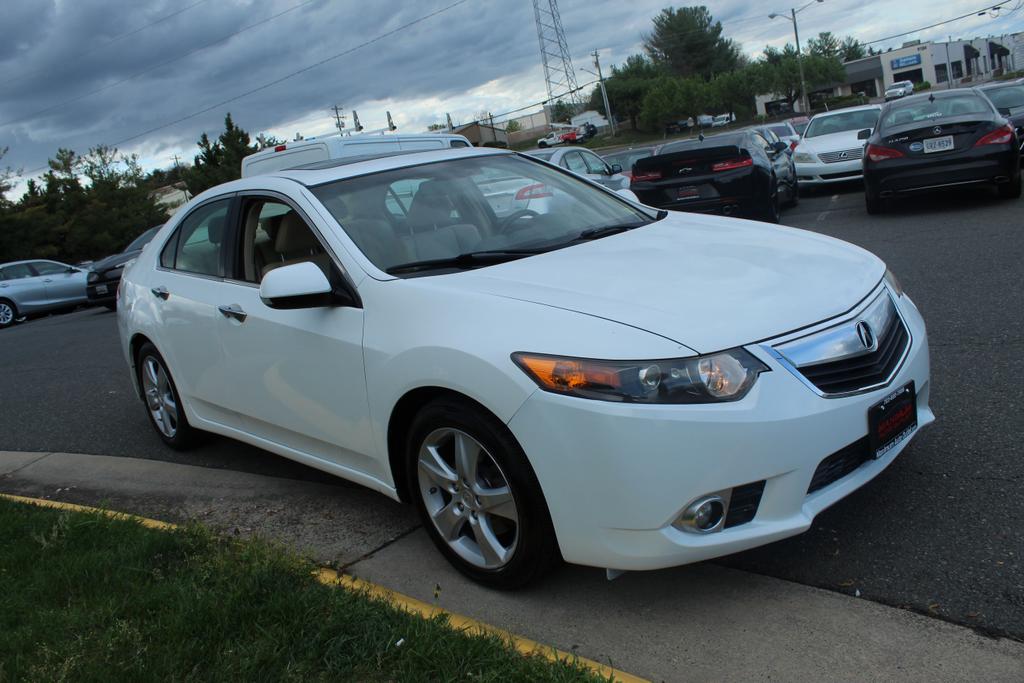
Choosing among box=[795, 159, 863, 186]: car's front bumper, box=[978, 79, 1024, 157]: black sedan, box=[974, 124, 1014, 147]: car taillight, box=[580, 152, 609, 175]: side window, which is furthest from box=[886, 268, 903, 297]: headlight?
box=[978, 79, 1024, 157]: black sedan

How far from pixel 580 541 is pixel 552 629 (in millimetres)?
352

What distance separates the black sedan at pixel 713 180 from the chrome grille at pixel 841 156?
3.69 metres

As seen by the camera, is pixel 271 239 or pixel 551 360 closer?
pixel 551 360

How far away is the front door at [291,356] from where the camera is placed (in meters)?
3.78

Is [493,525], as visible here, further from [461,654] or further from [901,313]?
[901,313]

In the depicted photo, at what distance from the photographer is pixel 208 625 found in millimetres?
3164

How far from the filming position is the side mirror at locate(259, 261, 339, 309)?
12.1ft

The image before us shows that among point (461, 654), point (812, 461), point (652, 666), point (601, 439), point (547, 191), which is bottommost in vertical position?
point (652, 666)

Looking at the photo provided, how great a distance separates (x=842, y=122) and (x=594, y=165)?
492cm

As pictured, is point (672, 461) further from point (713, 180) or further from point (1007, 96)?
point (1007, 96)

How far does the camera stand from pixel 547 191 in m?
4.71

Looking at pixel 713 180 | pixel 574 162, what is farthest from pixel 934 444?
pixel 574 162

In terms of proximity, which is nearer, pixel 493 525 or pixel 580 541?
pixel 580 541

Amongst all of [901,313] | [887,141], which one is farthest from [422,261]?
[887,141]
